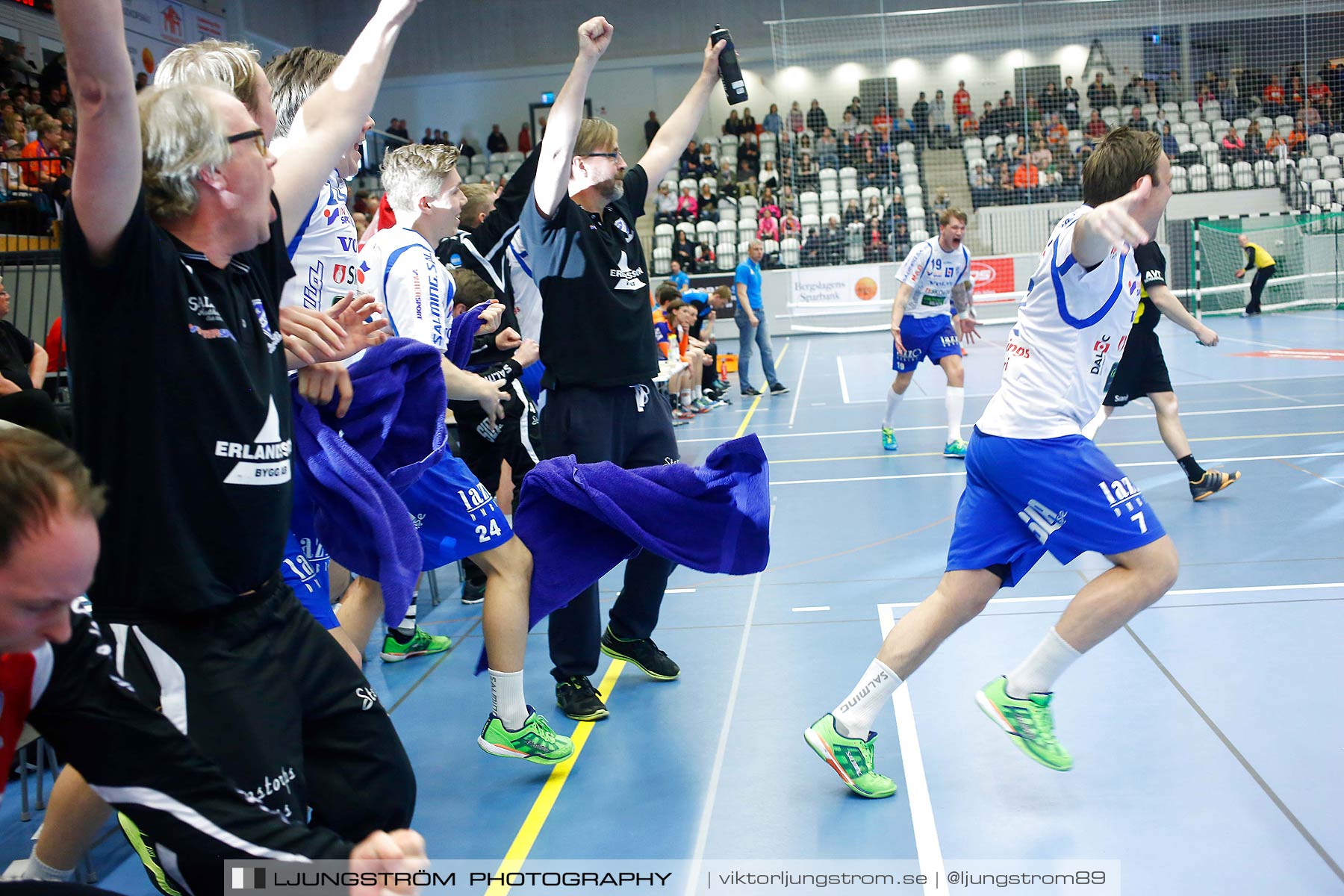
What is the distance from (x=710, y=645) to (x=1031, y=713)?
1.83 m

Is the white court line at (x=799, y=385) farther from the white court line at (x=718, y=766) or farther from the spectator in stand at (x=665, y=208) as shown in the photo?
the spectator in stand at (x=665, y=208)

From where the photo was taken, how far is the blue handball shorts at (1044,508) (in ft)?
10.4

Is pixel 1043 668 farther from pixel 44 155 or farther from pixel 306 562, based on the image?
pixel 44 155

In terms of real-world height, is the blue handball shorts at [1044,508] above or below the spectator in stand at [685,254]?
below

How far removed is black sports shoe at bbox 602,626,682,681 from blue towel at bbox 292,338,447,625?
1528 millimetres

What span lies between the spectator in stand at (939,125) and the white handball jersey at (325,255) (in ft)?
86.2

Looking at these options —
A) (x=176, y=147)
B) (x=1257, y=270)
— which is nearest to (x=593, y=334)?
(x=176, y=147)

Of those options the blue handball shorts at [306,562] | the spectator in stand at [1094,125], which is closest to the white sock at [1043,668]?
the blue handball shorts at [306,562]

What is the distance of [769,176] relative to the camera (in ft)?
90.4

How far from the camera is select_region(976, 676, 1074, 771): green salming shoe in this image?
3227mm

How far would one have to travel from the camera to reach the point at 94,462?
5.73 feet

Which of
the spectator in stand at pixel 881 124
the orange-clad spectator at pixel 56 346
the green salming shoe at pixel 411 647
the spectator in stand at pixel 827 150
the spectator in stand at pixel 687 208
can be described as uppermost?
the spectator in stand at pixel 881 124

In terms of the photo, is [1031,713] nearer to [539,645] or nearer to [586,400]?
[586,400]

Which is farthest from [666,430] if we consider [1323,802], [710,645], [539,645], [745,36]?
[745,36]
